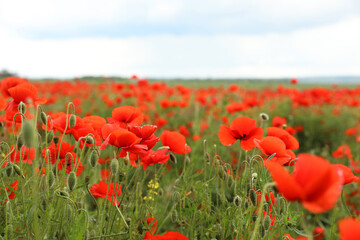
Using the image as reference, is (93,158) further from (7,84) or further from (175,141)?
(7,84)

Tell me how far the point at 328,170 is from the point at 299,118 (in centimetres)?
574

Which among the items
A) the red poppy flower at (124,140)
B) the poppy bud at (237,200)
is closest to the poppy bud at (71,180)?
the red poppy flower at (124,140)

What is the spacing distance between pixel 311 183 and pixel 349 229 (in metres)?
0.10

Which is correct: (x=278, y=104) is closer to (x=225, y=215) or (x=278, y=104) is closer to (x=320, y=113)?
(x=320, y=113)

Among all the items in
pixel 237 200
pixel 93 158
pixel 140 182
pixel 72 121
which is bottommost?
pixel 140 182

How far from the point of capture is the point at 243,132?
1.22 metres

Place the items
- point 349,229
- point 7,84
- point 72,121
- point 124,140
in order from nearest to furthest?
point 349,229, point 124,140, point 72,121, point 7,84

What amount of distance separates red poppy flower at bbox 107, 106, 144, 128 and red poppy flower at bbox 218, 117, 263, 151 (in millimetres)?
308

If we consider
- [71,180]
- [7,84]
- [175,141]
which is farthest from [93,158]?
[7,84]

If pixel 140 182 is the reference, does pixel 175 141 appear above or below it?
above

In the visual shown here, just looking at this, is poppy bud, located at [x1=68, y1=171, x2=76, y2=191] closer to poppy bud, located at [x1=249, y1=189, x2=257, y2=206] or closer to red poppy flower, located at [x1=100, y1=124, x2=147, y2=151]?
red poppy flower, located at [x1=100, y1=124, x2=147, y2=151]

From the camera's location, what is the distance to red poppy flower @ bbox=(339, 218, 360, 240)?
565 millimetres

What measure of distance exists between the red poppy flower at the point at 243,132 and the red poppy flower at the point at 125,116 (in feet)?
1.01

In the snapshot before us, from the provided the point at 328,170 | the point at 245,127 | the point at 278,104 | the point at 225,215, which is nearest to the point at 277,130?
the point at 245,127
